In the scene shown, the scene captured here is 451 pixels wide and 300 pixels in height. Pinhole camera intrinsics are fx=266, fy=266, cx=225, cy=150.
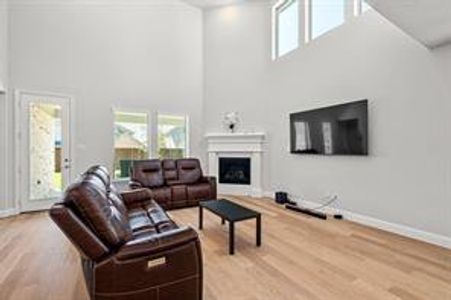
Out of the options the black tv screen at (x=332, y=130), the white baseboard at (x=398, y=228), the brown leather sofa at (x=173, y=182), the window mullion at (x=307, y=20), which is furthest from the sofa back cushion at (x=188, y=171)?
the window mullion at (x=307, y=20)

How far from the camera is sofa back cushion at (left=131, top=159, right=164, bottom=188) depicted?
5.27 metres

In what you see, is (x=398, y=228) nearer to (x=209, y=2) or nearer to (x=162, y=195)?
(x=162, y=195)

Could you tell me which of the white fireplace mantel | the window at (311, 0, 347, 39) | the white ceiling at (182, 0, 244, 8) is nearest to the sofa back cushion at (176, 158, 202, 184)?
the white fireplace mantel

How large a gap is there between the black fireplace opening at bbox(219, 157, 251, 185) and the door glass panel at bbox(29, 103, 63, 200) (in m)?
3.52

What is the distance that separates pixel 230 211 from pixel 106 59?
14.7 feet

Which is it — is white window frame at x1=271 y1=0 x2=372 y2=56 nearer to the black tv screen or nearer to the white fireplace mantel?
the black tv screen

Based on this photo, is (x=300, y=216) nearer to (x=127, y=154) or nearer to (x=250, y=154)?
(x=250, y=154)

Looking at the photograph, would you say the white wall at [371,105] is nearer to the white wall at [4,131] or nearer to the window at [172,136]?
the window at [172,136]

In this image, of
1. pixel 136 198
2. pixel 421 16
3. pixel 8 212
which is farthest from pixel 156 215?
pixel 8 212

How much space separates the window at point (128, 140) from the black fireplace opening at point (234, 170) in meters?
1.90

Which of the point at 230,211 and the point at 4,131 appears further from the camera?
the point at 4,131

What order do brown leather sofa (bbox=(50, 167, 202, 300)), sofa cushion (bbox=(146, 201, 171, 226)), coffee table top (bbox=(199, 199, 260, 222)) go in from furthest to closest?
coffee table top (bbox=(199, 199, 260, 222)), sofa cushion (bbox=(146, 201, 171, 226)), brown leather sofa (bbox=(50, 167, 202, 300))

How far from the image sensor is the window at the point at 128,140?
6035 millimetres

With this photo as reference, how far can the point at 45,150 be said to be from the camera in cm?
502
